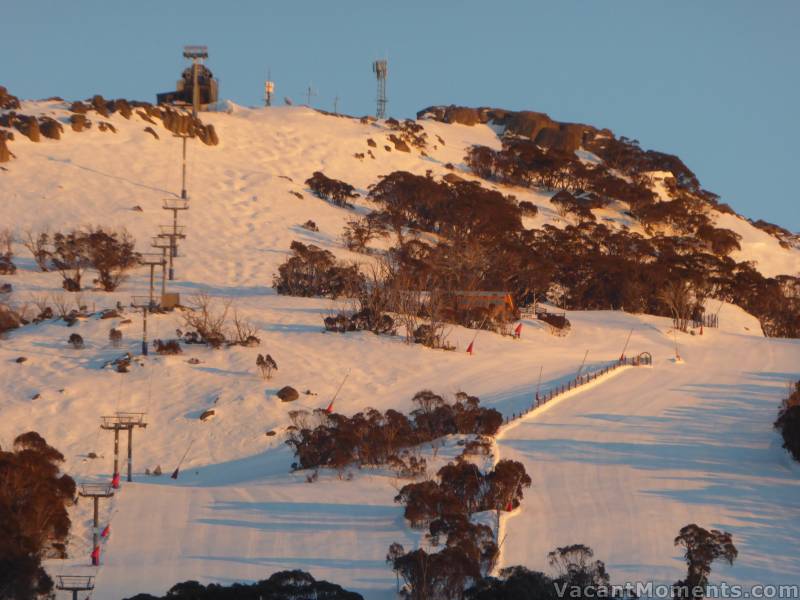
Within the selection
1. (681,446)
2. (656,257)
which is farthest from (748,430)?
(656,257)

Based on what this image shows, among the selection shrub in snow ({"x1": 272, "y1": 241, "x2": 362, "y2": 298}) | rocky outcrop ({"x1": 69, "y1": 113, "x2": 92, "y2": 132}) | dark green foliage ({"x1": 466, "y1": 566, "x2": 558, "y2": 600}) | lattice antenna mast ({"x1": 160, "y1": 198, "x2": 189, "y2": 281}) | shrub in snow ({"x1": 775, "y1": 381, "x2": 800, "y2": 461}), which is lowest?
dark green foliage ({"x1": 466, "y1": 566, "x2": 558, "y2": 600})

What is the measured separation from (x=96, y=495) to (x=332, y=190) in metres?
53.6

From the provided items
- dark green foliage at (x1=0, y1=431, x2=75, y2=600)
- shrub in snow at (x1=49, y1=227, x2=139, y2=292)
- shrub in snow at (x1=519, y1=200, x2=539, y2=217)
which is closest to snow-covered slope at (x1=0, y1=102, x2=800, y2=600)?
dark green foliage at (x1=0, y1=431, x2=75, y2=600)

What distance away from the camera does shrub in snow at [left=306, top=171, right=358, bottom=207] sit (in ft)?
254

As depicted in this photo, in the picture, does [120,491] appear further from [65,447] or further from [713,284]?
[713,284]

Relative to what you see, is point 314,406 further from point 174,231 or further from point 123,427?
point 174,231

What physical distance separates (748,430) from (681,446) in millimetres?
3597

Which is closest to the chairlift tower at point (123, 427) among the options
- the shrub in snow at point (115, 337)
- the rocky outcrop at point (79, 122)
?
the shrub in snow at point (115, 337)

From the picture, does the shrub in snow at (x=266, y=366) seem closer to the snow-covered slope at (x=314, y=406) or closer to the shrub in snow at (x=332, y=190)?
the snow-covered slope at (x=314, y=406)

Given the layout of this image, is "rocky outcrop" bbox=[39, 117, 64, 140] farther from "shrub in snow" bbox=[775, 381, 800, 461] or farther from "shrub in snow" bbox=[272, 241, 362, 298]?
"shrub in snow" bbox=[775, 381, 800, 461]

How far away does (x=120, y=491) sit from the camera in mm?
29422

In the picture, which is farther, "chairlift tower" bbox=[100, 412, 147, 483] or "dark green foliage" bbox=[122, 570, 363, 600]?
"chairlift tower" bbox=[100, 412, 147, 483]

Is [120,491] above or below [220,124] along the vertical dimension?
below

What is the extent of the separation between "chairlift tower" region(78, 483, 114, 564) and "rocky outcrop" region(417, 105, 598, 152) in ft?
292
